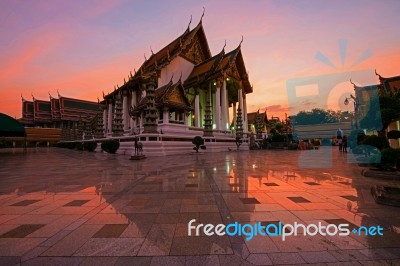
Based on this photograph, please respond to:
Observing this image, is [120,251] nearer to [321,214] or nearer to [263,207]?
[263,207]

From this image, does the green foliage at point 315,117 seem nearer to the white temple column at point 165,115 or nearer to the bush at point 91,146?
the white temple column at point 165,115

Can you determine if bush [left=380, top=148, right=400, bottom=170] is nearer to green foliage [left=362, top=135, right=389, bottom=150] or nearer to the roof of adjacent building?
green foliage [left=362, top=135, right=389, bottom=150]

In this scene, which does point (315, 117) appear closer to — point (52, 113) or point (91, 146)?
point (91, 146)

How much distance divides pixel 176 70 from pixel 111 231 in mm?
31474

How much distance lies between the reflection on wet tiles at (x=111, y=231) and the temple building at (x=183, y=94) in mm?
14726

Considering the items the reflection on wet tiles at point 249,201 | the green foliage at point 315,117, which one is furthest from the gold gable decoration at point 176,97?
the green foliage at point 315,117

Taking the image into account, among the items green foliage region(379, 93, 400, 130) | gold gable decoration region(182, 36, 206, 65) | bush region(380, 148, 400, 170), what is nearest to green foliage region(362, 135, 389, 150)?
bush region(380, 148, 400, 170)

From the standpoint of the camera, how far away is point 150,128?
1791 centimetres

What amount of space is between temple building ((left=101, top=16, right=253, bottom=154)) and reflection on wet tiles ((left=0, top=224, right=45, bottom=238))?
14.4m

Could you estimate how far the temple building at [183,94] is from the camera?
2194 cm

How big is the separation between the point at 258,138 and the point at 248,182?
34.0 metres

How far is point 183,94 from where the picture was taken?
82.6 ft

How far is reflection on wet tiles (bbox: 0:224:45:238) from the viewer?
108 inches

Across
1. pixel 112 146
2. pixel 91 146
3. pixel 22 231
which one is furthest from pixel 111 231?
pixel 91 146
